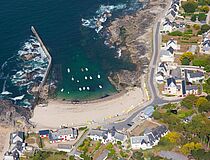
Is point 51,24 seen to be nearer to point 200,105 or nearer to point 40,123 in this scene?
point 40,123

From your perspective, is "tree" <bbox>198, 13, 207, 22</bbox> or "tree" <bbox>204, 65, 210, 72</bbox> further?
"tree" <bbox>198, 13, 207, 22</bbox>

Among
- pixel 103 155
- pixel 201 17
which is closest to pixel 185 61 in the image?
pixel 201 17

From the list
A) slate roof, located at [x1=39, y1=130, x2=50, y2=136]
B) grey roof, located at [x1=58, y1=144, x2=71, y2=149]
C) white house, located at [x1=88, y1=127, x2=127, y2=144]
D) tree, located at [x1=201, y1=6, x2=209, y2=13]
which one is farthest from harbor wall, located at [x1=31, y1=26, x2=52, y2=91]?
tree, located at [x1=201, y1=6, x2=209, y2=13]

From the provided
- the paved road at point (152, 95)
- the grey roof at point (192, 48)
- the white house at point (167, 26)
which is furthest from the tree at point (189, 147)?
the white house at point (167, 26)

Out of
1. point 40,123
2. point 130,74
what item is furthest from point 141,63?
point 40,123

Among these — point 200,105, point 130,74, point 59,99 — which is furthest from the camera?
point 130,74

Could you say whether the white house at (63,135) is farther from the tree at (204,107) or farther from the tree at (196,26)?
the tree at (196,26)

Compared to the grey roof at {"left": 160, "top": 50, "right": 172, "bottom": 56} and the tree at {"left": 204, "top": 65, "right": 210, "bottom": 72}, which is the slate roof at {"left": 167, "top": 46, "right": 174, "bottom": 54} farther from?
the tree at {"left": 204, "top": 65, "right": 210, "bottom": 72}
